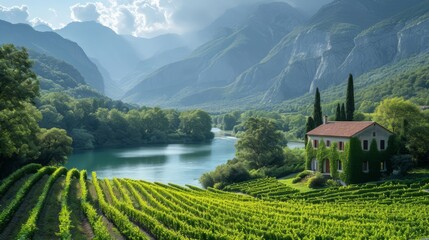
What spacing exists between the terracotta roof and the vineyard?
9.23 meters

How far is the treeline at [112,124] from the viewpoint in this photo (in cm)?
14509

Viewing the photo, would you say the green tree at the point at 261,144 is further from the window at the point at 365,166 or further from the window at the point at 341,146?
the window at the point at 365,166

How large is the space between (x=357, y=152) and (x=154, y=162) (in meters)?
62.8

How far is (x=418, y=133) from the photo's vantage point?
2319 inches

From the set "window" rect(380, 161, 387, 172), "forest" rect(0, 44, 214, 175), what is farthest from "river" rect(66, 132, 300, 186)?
"window" rect(380, 161, 387, 172)

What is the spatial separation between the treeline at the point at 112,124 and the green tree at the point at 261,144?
75425 millimetres

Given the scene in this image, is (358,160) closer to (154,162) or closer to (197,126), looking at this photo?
(154,162)

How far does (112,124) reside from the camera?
163 m

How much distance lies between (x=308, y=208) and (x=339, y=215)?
6135mm

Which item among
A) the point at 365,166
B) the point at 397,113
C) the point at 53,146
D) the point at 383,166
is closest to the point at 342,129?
the point at 365,166

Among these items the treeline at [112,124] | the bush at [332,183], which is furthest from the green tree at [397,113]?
the treeline at [112,124]

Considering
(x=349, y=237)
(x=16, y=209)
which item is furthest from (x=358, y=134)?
(x=16, y=209)


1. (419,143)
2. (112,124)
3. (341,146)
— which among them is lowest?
(341,146)

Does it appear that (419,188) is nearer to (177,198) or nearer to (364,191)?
(364,191)
